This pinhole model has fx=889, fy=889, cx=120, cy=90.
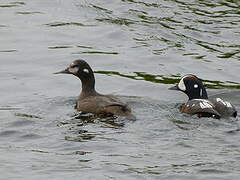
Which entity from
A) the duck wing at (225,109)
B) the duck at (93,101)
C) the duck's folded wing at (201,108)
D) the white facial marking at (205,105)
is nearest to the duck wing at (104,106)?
the duck at (93,101)

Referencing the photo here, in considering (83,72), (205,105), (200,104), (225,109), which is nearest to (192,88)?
(200,104)

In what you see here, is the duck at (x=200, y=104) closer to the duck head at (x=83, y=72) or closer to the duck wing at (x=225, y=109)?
the duck wing at (x=225, y=109)

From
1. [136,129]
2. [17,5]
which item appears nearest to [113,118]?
[136,129]

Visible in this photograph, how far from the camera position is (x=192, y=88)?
701 inches

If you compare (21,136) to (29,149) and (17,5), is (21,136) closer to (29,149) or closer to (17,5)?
(29,149)

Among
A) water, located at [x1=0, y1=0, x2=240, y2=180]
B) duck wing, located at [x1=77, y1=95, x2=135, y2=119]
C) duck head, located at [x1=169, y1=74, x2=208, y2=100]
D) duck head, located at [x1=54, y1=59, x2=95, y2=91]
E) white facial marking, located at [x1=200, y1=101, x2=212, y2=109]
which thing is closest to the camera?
water, located at [x1=0, y1=0, x2=240, y2=180]

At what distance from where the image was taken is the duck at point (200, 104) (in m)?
16.5

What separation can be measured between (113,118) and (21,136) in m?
2.01

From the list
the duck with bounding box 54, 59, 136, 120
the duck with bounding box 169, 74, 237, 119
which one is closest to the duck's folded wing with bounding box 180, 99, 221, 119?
the duck with bounding box 169, 74, 237, 119

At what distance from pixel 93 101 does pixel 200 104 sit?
2.06 meters

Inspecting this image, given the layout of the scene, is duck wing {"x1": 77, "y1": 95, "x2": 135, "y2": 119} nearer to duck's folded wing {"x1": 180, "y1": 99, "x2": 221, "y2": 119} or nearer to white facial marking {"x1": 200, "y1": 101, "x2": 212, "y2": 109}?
duck's folded wing {"x1": 180, "y1": 99, "x2": 221, "y2": 119}

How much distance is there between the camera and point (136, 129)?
15.5 metres

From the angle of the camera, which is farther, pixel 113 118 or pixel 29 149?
pixel 113 118

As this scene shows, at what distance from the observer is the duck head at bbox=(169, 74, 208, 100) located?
17672 millimetres
